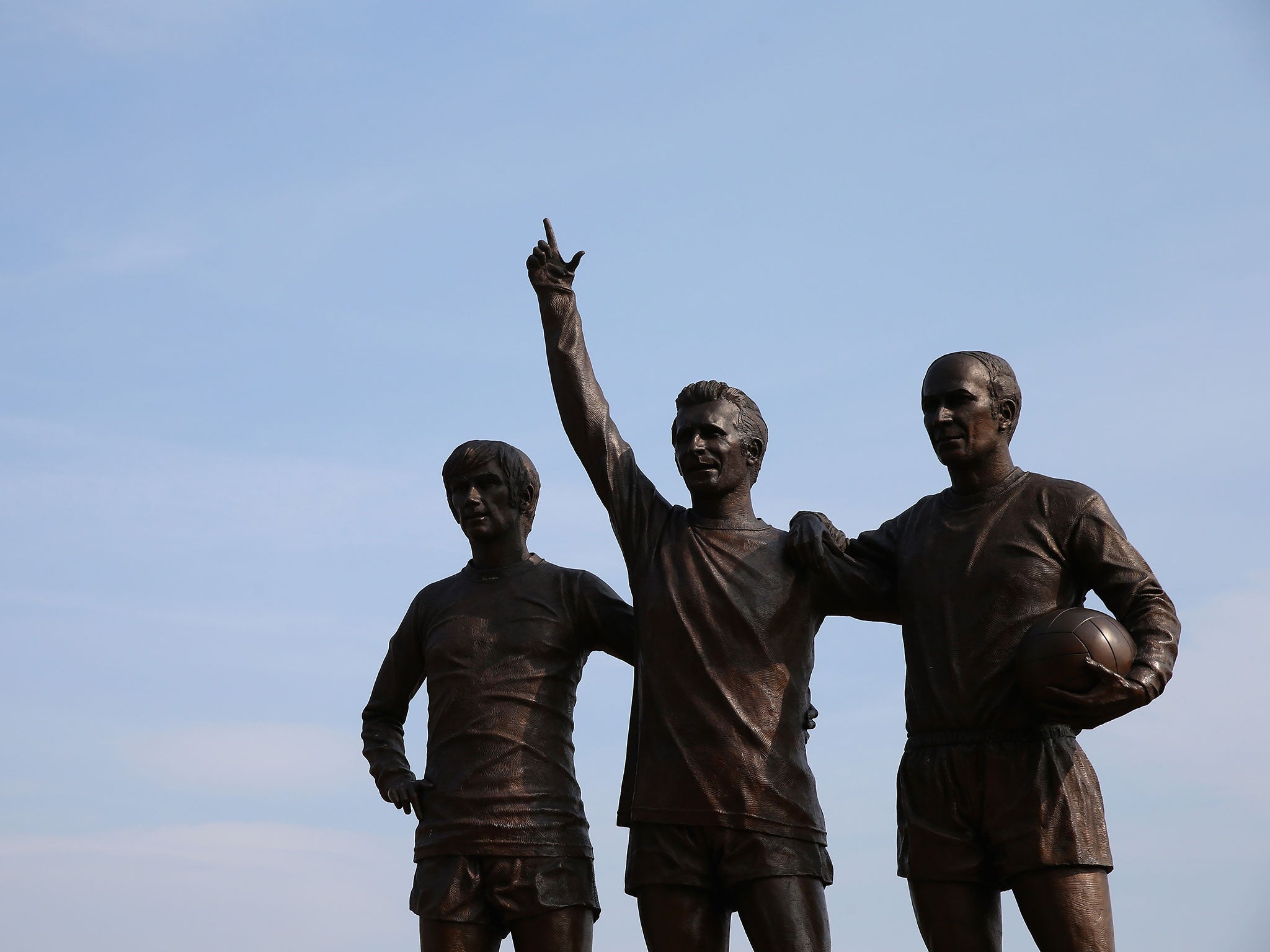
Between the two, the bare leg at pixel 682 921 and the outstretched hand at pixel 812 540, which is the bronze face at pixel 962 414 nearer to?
the outstretched hand at pixel 812 540

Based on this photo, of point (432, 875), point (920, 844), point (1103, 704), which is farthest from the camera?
point (432, 875)

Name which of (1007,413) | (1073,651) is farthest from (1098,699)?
(1007,413)

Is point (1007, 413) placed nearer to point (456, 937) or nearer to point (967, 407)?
point (967, 407)

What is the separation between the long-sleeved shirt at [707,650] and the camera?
8648 millimetres

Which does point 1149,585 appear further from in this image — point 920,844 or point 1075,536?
point 920,844

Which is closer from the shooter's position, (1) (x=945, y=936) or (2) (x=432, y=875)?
(1) (x=945, y=936)

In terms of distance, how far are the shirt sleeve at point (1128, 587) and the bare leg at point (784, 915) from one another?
70.5 inches

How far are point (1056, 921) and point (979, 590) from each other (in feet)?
4.81

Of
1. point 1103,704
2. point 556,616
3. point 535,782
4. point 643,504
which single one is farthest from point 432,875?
point 1103,704

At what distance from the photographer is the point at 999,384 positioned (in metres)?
8.83

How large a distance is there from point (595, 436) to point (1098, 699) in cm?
292

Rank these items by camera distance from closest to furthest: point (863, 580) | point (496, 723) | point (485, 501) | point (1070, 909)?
point (1070, 909)
point (863, 580)
point (496, 723)
point (485, 501)

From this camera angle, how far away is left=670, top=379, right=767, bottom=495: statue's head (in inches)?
365

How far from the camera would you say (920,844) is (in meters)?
8.31
